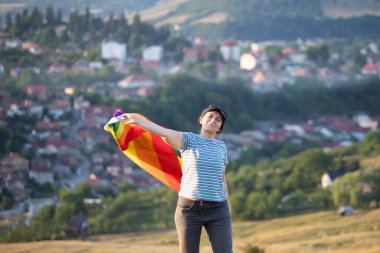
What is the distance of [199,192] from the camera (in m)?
4.22

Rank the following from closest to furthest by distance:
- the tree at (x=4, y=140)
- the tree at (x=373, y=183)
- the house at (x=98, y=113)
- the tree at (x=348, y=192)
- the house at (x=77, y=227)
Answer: the house at (x=77, y=227), the tree at (x=348, y=192), the tree at (x=373, y=183), the tree at (x=4, y=140), the house at (x=98, y=113)

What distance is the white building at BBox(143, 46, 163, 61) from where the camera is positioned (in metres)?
55.9

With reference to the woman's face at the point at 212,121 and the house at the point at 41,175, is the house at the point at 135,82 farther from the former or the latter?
the woman's face at the point at 212,121

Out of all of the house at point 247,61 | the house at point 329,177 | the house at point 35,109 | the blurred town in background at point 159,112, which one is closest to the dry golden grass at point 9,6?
the blurred town in background at point 159,112

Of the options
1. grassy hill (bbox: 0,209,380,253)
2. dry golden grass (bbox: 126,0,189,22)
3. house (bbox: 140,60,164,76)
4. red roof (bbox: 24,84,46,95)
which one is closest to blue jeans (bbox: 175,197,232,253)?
grassy hill (bbox: 0,209,380,253)

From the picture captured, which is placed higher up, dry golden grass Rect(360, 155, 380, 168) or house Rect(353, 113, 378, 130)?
house Rect(353, 113, 378, 130)

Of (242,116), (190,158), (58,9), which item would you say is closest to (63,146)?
(242,116)

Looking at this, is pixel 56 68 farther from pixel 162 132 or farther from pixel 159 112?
pixel 162 132

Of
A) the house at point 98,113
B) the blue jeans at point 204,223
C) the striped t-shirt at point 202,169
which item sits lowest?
the blue jeans at point 204,223

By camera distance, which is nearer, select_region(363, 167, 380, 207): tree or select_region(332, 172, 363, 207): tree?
select_region(332, 172, 363, 207): tree

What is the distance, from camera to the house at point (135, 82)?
4650 cm

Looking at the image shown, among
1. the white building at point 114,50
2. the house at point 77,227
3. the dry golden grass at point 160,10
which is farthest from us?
the dry golden grass at point 160,10

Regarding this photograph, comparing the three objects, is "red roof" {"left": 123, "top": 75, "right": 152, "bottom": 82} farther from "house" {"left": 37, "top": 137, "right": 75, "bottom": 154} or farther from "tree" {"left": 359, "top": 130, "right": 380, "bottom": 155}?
"tree" {"left": 359, "top": 130, "right": 380, "bottom": 155}

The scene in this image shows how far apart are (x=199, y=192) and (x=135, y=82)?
43.2 m
